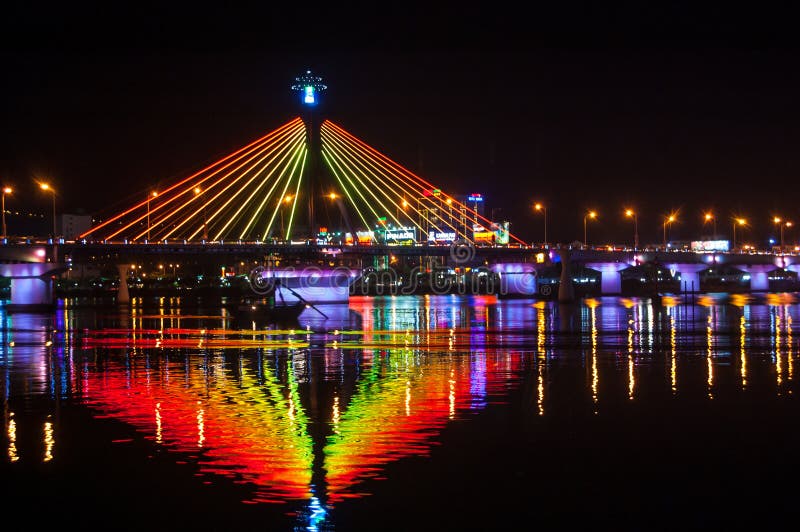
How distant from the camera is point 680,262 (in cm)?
10756

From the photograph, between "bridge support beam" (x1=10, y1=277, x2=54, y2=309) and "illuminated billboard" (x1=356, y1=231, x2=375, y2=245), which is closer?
"bridge support beam" (x1=10, y1=277, x2=54, y2=309)

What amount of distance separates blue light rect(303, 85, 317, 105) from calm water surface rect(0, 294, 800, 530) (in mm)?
51799

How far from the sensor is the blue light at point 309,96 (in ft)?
262

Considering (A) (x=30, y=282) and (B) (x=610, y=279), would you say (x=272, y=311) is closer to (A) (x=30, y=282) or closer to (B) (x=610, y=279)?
(A) (x=30, y=282)

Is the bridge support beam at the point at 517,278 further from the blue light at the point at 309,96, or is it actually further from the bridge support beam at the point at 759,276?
the blue light at the point at 309,96

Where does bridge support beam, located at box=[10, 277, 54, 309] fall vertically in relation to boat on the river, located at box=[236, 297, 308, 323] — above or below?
above

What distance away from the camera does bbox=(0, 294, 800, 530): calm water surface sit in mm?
11266

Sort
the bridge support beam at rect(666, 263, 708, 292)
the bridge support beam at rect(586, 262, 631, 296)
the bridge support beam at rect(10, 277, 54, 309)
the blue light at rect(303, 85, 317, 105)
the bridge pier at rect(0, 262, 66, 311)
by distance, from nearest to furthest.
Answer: the bridge support beam at rect(10, 277, 54, 309)
the bridge pier at rect(0, 262, 66, 311)
the blue light at rect(303, 85, 317, 105)
the bridge support beam at rect(586, 262, 631, 296)
the bridge support beam at rect(666, 263, 708, 292)

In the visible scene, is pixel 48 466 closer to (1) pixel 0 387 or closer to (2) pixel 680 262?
(1) pixel 0 387

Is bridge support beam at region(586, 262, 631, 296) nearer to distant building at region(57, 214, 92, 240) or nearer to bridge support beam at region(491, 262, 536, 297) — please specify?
bridge support beam at region(491, 262, 536, 297)

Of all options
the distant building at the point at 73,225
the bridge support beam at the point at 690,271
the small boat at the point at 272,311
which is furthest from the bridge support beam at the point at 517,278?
the distant building at the point at 73,225

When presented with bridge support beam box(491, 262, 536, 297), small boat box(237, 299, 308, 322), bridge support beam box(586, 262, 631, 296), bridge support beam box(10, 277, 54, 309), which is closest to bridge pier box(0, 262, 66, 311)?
bridge support beam box(10, 277, 54, 309)

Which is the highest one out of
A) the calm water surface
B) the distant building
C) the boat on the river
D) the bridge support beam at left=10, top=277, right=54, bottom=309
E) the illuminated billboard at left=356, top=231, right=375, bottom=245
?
the distant building

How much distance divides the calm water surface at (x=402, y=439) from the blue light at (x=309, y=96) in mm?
51799
